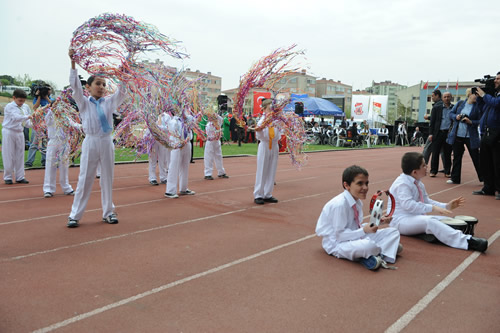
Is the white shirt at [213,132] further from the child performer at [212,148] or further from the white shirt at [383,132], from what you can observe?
the white shirt at [383,132]

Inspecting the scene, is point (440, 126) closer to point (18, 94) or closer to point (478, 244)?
point (478, 244)

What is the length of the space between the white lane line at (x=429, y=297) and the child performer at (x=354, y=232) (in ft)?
2.11

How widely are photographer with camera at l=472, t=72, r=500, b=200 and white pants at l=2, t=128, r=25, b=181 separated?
10.9m

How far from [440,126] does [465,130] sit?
1296 millimetres

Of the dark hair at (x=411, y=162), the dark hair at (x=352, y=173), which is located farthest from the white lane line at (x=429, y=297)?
the dark hair at (x=352, y=173)

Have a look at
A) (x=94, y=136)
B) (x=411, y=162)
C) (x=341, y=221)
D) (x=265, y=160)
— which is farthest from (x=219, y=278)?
(x=265, y=160)

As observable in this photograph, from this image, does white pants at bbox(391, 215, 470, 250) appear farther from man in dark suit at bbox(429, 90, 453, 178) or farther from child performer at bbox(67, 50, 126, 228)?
man in dark suit at bbox(429, 90, 453, 178)

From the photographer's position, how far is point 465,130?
35.9 ft

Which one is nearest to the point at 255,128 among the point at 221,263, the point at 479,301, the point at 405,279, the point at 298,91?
the point at 298,91

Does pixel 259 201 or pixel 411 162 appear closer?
pixel 411 162

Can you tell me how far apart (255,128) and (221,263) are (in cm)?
375

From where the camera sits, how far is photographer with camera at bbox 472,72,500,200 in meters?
8.66

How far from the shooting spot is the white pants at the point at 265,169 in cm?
835

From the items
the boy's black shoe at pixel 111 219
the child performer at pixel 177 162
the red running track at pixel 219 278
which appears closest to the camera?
the red running track at pixel 219 278
